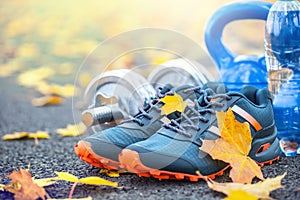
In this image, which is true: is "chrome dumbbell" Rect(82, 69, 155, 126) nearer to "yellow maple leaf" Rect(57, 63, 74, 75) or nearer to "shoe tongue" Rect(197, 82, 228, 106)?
"shoe tongue" Rect(197, 82, 228, 106)

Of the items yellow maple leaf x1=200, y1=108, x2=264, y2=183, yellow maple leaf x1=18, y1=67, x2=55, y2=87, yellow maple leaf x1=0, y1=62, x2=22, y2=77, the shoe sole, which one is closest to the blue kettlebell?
yellow maple leaf x1=200, y1=108, x2=264, y2=183

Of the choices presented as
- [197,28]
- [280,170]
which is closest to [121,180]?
[280,170]

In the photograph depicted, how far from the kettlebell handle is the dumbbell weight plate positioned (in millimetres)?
97

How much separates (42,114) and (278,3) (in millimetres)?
1369

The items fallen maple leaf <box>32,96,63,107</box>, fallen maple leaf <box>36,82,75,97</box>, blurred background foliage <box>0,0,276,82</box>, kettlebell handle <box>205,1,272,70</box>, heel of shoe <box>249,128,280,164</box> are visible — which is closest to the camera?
heel of shoe <box>249,128,280,164</box>

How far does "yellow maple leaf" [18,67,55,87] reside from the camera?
11.6ft

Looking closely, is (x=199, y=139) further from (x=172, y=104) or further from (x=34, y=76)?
(x=34, y=76)

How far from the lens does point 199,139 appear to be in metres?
1.56

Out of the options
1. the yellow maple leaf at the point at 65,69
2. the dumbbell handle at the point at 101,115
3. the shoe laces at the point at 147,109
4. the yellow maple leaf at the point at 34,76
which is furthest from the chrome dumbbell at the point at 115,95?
the yellow maple leaf at the point at 65,69

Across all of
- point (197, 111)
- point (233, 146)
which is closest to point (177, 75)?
point (197, 111)

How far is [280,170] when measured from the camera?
5.39 feet

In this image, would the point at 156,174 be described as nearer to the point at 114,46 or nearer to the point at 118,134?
the point at 118,134

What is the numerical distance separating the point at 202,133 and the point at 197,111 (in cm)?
8

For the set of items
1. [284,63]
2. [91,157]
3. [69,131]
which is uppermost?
[284,63]
